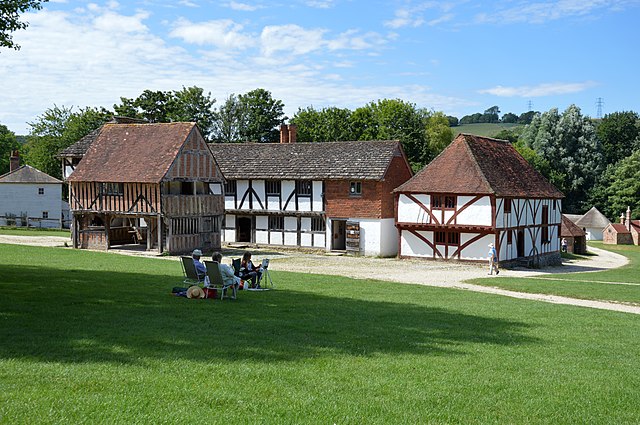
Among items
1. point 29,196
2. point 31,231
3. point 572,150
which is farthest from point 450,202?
point 572,150

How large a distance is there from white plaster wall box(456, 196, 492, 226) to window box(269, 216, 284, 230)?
10.9m

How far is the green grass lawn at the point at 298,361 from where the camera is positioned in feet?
24.1

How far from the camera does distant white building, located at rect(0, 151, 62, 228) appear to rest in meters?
53.2

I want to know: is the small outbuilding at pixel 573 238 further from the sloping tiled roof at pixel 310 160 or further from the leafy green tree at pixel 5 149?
the leafy green tree at pixel 5 149

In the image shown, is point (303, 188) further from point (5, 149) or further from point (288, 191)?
point (5, 149)

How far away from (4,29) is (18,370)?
1121 centimetres

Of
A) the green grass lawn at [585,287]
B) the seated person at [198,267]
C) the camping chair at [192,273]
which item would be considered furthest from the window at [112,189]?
the seated person at [198,267]

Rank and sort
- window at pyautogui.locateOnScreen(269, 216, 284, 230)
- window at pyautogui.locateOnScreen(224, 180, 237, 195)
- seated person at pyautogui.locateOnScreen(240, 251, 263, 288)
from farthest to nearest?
window at pyautogui.locateOnScreen(224, 180, 237, 195) → window at pyautogui.locateOnScreen(269, 216, 284, 230) → seated person at pyautogui.locateOnScreen(240, 251, 263, 288)

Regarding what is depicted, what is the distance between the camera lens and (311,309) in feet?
48.0

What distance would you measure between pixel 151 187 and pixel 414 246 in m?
13.7

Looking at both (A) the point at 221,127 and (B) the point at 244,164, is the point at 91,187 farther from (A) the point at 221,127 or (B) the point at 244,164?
(A) the point at 221,127

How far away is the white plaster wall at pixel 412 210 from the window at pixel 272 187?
762 centimetres

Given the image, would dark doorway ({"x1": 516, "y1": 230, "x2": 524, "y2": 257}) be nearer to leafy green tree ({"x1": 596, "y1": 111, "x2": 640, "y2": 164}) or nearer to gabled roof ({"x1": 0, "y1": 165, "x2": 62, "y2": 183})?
gabled roof ({"x1": 0, "y1": 165, "x2": 62, "y2": 183})

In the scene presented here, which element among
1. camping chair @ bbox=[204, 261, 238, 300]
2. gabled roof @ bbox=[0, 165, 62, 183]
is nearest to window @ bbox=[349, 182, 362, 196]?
camping chair @ bbox=[204, 261, 238, 300]
